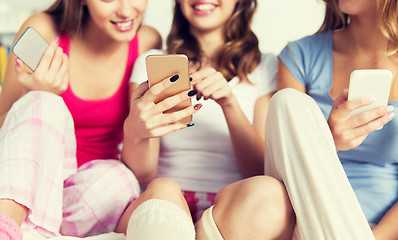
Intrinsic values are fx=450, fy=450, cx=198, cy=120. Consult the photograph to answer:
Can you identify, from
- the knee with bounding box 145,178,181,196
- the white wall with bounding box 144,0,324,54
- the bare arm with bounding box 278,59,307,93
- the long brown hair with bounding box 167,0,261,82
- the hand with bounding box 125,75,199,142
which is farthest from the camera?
the white wall with bounding box 144,0,324,54

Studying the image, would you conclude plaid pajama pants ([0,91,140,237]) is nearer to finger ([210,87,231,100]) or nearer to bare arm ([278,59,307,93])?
finger ([210,87,231,100])

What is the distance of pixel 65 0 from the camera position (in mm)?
1272

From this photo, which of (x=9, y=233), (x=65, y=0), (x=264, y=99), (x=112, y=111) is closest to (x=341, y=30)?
(x=264, y=99)

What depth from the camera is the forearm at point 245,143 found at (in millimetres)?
1129

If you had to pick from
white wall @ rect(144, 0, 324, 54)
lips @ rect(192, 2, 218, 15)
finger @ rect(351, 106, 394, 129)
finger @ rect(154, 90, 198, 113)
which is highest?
lips @ rect(192, 2, 218, 15)

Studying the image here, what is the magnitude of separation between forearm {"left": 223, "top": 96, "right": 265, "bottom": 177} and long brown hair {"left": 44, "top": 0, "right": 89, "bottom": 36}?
1.70ft

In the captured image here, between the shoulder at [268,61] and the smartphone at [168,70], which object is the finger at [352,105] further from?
the shoulder at [268,61]

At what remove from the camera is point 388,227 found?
2.94ft

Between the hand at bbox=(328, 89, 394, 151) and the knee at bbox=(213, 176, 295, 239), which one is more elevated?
the hand at bbox=(328, 89, 394, 151)

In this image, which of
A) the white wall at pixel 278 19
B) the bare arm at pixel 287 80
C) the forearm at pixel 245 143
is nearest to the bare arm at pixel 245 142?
the forearm at pixel 245 143

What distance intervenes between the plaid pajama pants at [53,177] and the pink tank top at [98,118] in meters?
0.20

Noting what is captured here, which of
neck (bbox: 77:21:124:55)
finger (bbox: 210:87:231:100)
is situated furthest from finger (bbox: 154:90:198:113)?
neck (bbox: 77:21:124:55)

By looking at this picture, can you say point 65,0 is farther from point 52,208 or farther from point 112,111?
point 52,208

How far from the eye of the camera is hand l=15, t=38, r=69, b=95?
1.04 meters
